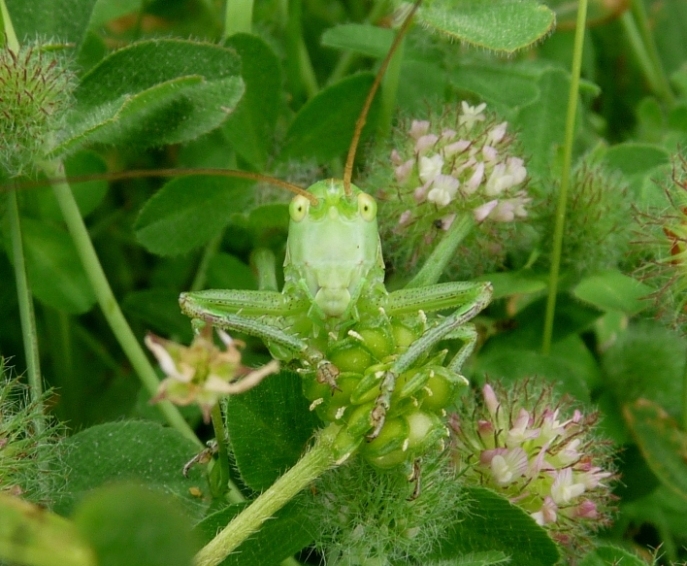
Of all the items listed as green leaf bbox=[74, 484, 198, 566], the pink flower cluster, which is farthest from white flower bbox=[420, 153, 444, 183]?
green leaf bbox=[74, 484, 198, 566]

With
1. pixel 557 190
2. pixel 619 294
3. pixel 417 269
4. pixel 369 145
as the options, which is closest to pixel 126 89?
pixel 369 145

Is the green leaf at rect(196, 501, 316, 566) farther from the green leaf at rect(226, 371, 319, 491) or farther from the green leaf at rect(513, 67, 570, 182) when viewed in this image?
the green leaf at rect(513, 67, 570, 182)

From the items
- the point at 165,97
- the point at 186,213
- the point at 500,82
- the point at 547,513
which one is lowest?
the point at 547,513

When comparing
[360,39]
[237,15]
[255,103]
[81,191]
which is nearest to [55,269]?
[81,191]

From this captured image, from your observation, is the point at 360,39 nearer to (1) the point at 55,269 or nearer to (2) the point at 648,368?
(1) the point at 55,269

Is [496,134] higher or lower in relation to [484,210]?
higher

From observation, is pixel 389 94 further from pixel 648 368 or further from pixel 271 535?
pixel 271 535

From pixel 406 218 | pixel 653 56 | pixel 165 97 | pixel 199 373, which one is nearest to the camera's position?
pixel 199 373

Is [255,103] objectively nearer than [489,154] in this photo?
No

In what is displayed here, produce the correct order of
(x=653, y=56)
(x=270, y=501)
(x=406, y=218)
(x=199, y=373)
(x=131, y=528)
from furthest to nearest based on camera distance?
1. (x=653, y=56)
2. (x=406, y=218)
3. (x=270, y=501)
4. (x=199, y=373)
5. (x=131, y=528)
